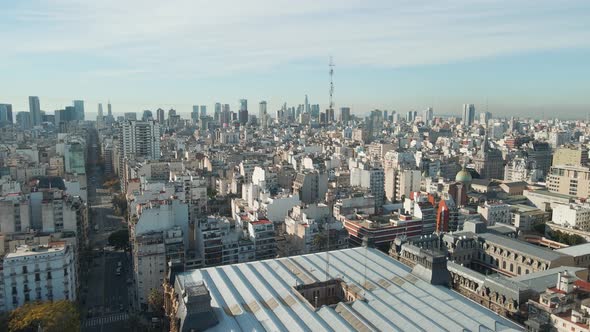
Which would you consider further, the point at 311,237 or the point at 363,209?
the point at 363,209

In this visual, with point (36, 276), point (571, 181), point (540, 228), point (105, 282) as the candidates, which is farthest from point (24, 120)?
point (540, 228)

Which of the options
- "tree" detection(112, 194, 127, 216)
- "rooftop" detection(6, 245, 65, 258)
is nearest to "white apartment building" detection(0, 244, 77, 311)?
"rooftop" detection(6, 245, 65, 258)

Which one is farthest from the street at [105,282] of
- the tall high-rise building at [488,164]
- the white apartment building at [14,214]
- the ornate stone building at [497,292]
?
the tall high-rise building at [488,164]

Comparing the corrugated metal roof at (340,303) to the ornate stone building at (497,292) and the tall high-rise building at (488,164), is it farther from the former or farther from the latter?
the tall high-rise building at (488,164)

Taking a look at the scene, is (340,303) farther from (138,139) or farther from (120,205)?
(138,139)

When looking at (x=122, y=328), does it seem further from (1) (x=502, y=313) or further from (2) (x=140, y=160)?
(2) (x=140, y=160)

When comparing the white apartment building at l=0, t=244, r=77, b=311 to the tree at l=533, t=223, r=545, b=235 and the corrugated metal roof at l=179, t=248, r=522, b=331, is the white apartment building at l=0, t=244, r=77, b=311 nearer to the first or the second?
the corrugated metal roof at l=179, t=248, r=522, b=331

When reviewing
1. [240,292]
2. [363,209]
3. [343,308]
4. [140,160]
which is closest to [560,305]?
[343,308]
